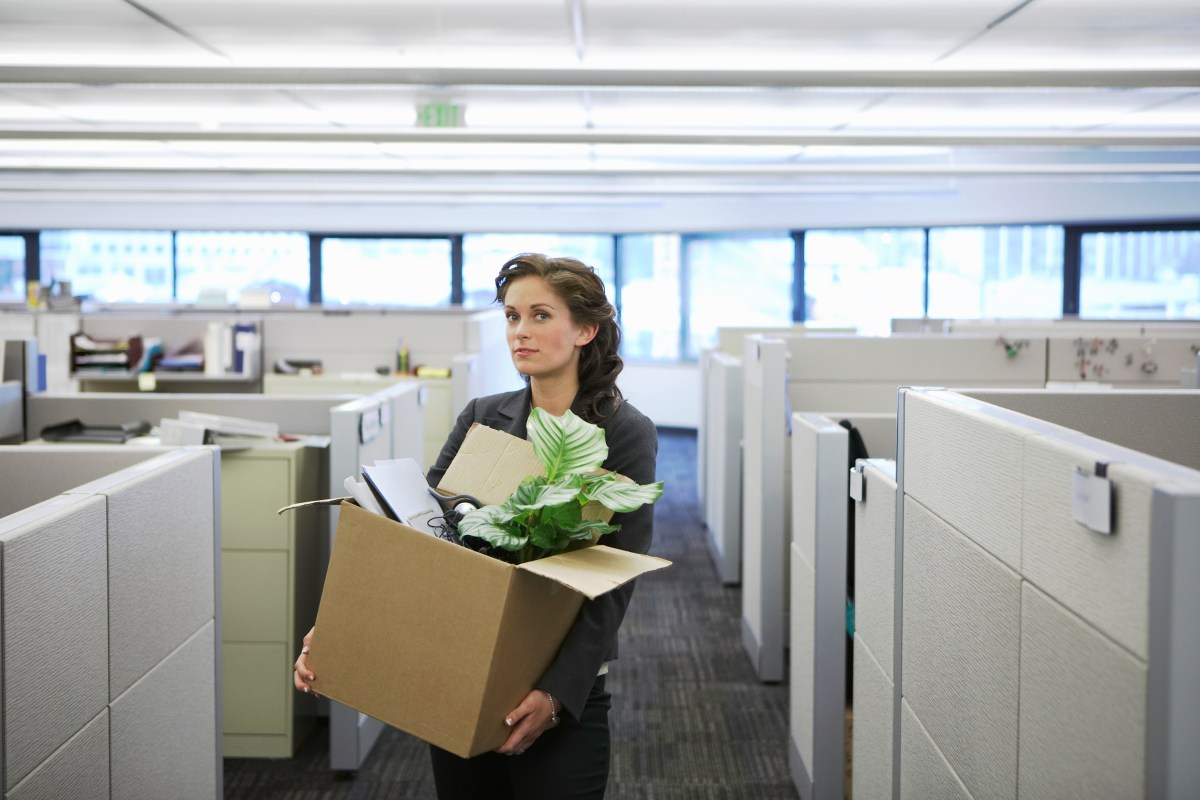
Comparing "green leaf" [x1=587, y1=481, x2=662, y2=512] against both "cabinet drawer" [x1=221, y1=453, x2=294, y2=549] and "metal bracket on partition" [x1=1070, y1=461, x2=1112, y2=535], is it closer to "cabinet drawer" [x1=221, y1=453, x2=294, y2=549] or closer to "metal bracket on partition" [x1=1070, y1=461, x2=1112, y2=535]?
"metal bracket on partition" [x1=1070, y1=461, x2=1112, y2=535]

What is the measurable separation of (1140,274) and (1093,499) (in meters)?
7.99

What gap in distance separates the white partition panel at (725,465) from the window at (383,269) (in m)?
5.28

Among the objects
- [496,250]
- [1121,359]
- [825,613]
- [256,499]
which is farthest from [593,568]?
[496,250]

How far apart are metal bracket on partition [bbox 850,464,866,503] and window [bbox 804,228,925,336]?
696 cm

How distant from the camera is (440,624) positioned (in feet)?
4.05

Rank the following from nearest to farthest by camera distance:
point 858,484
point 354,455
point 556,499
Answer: point 556,499 → point 858,484 → point 354,455

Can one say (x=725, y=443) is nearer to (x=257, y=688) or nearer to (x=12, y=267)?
(x=257, y=688)

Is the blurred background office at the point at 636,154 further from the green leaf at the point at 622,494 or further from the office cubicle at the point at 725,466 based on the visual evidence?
the green leaf at the point at 622,494

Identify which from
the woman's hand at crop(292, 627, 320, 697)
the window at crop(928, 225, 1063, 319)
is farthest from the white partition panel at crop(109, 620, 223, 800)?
the window at crop(928, 225, 1063, 319)

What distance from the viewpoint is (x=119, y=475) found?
1.62 metres

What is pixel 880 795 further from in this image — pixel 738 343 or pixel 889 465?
pixel 738 343

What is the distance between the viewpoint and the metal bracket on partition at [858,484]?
2012mm

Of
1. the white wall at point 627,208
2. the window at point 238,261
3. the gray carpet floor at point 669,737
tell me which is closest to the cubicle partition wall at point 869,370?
the gray carpet floor at point 669,737

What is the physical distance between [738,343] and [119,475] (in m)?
4.25
